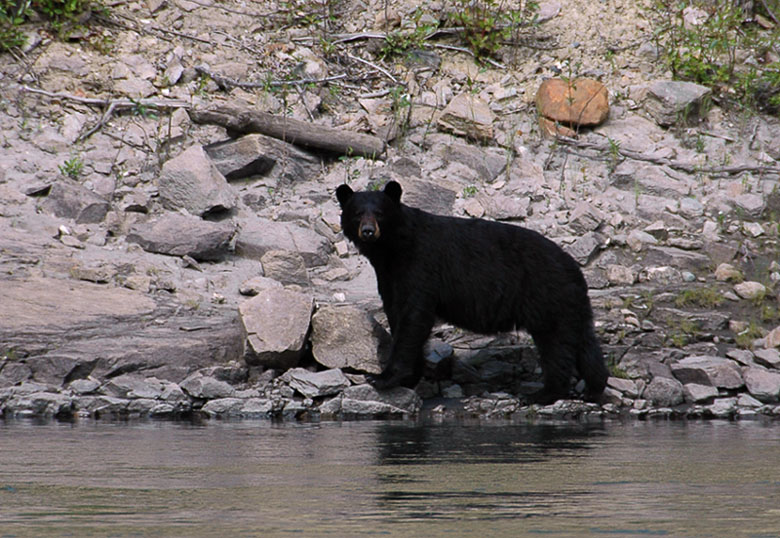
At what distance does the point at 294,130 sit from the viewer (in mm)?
11961

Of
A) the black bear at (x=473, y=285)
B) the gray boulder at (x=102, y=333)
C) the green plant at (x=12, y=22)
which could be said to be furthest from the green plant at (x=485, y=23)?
the gray boulder at (x=102, y=333)

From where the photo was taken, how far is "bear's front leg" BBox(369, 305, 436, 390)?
7.93 metres

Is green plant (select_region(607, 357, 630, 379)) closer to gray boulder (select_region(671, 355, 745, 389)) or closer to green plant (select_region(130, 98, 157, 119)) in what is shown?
gray boulder (select_region(671, 355, 745, 389))

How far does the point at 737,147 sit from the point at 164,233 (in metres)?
7.23

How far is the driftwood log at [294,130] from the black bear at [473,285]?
3.75 meters

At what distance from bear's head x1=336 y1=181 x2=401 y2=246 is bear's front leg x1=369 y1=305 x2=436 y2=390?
0.67 metres

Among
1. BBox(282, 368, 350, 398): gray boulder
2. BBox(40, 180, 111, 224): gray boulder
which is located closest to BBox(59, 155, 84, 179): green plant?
BBox(40, 180, 111, 224): gray boulder

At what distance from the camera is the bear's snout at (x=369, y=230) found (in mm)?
7855

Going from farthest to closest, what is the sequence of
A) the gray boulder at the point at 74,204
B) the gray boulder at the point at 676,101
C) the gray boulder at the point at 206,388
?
the gray boulder at the point at 676,101 < the gray boulder at the point at 74,204 < the gray boulder at the point at 206,388

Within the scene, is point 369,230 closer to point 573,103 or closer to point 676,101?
point 573,103

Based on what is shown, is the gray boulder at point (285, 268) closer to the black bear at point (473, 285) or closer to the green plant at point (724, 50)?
the black bear at point (473, 285)

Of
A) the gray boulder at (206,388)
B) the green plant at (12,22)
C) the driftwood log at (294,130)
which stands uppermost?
the green plant at (12,22)

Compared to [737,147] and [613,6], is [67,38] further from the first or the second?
[737,147]

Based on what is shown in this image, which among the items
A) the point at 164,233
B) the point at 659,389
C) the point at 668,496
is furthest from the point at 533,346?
the point at 668,496
